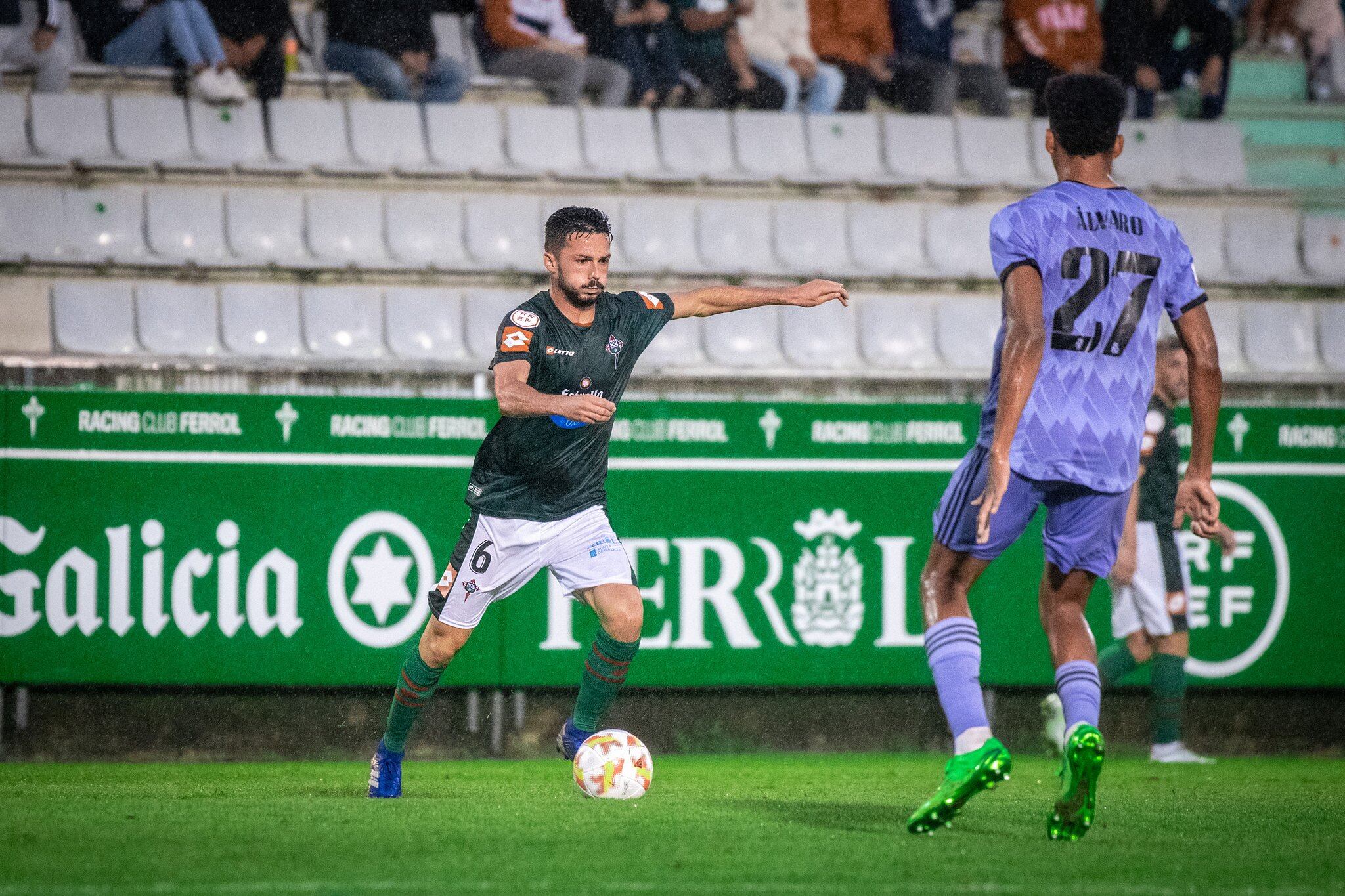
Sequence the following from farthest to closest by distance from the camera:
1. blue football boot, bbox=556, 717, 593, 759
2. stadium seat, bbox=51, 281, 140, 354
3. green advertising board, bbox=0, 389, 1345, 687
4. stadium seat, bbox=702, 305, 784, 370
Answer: stadium seat, bbox=702, 305, 784, 370 < stadium seat, bbox=51, 281, 140, 354 < green advertising board, bbox=0, 389, 1345, 687 < blue football boot, bbox=556, 717, 593, 759

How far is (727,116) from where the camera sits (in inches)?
464

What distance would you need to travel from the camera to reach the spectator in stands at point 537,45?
11.6 meters

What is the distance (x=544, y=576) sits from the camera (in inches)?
328

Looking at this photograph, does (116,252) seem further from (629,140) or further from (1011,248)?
(1011,248)

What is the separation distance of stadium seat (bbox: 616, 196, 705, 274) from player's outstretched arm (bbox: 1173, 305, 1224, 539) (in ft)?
20.7

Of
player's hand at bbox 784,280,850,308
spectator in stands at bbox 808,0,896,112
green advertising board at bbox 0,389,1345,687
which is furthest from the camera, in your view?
spectator in stands at bbox 808,0,896,112

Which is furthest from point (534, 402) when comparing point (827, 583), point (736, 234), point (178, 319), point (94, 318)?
point (736, 234)

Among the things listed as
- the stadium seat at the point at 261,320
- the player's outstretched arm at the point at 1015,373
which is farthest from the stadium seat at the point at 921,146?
the player's outstretched arm at the point at 1015,373

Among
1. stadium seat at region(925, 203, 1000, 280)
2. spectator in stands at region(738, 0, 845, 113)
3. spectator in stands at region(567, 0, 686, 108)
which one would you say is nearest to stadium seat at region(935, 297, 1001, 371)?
stadium seat at region(925, 203, 1000, 280)

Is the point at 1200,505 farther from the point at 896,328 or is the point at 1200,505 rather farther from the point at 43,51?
the point at 43,51

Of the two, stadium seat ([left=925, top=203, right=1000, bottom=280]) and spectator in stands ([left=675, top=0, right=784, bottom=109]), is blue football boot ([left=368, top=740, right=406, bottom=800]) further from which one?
spectator in stands ([left=675, top=0, right=784, bottom=109])

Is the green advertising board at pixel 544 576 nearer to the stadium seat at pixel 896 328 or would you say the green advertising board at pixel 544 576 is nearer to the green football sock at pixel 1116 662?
the green football sock at pixel 1116 662

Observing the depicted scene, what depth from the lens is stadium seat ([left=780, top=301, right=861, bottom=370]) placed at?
1088 centimetres

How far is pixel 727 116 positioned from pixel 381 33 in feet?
7.99
